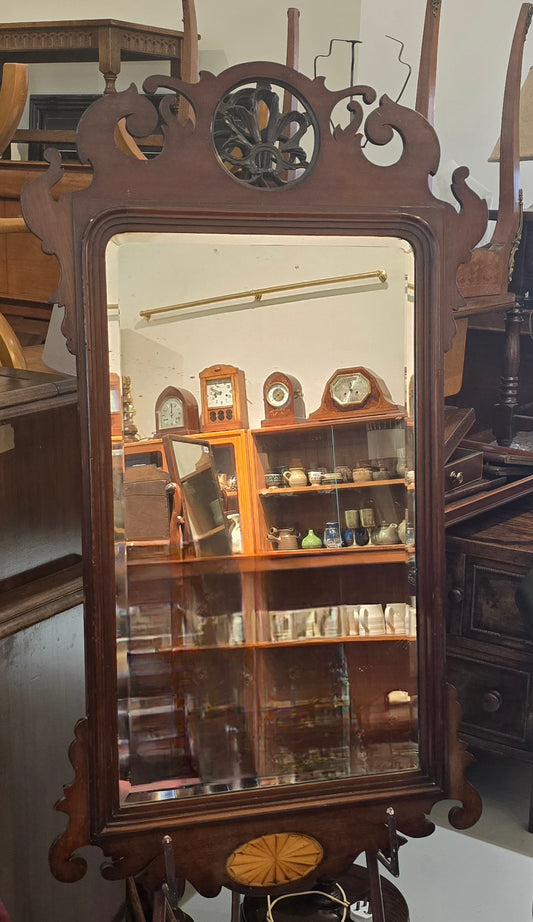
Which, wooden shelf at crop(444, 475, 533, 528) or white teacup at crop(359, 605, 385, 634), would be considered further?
wooden shelf at crop(444, 475, 533, 528)

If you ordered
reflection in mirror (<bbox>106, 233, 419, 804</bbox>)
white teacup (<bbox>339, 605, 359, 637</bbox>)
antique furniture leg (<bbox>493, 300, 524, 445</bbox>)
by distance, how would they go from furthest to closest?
antique furniture leg (<bbox>493, 300, 524, 445</bbox>) < white teacup (<bbox>339, 605, 359, 637</bbox>) < reflection in mirror (<bbox>106, 233, 419, 804</bbox>)

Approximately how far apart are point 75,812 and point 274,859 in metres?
0.30

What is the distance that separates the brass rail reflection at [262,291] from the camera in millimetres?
1280

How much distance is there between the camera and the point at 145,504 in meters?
1.30

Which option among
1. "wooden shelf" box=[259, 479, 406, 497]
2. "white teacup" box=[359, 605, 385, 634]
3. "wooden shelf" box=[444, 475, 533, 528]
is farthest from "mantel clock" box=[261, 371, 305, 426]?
"wooden shelf" box=[444, 475, 533, 528]

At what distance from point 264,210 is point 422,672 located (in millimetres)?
727

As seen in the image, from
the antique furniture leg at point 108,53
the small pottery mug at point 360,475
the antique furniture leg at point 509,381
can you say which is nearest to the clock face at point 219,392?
the small pottery mug at point 360,475

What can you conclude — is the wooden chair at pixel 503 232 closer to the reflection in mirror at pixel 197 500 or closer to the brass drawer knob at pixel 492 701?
the brass drawer knob at pixel 492 701

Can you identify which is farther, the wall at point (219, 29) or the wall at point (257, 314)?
the wall at point (219, 29)

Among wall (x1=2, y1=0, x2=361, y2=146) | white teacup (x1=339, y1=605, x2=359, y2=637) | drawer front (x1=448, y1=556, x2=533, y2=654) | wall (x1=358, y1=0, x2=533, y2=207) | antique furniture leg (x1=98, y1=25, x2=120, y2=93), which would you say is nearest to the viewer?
white teacup (x1=339, y1=605, x2=359, y2=637)

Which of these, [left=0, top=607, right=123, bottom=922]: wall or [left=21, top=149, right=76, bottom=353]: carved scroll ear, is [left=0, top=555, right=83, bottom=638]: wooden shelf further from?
[left=21, top=149, right=76, bottom=353]: carved scroll ear

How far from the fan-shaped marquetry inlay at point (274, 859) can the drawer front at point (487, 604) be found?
101 cm

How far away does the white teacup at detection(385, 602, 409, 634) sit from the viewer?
1.40 metres

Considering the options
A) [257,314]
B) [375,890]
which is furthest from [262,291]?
[375,890]
